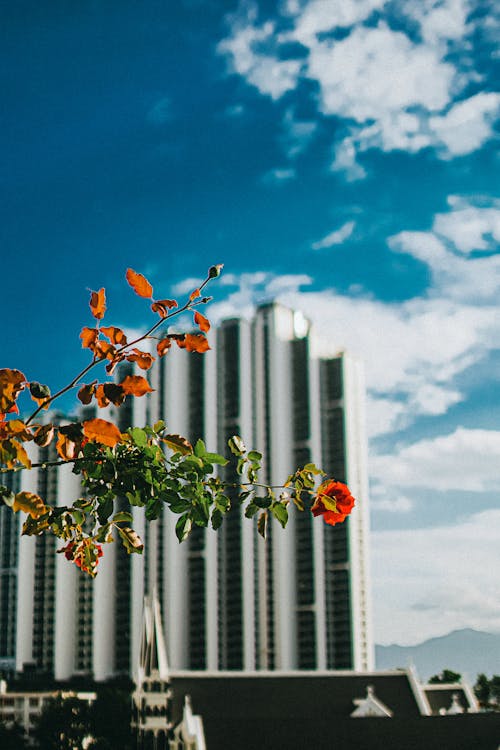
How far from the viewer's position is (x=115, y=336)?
3.47m

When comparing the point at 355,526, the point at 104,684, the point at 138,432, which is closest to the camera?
the point at 138,432

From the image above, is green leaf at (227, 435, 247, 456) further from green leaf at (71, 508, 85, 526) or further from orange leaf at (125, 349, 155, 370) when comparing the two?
green leaf at (71, 508, 85, 526)

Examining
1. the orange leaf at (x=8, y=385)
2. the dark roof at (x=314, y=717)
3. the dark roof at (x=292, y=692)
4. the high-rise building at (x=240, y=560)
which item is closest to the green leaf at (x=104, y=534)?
the orange leaf at (x=8, y=385)

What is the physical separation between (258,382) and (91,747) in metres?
→ 55.6

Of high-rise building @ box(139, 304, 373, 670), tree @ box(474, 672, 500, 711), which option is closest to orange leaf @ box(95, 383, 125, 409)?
high-rise building @ box(139, 304, 373, 670)

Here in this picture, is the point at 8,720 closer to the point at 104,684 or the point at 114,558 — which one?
the point at 104,684

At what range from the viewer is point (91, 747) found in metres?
67.6

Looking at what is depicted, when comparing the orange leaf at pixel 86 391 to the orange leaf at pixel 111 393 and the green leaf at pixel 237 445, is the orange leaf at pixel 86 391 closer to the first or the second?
the orange leaf at pixel 111 393

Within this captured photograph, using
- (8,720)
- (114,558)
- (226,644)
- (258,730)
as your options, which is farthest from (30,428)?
(114,558)

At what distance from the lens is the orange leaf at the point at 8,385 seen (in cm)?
318

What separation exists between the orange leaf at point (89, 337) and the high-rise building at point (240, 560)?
4010 inches

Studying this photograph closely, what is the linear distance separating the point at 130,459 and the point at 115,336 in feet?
1.65

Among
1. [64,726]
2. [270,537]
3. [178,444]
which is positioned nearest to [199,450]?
[178,444]

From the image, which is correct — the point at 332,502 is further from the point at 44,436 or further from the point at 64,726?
the point at 64,726
